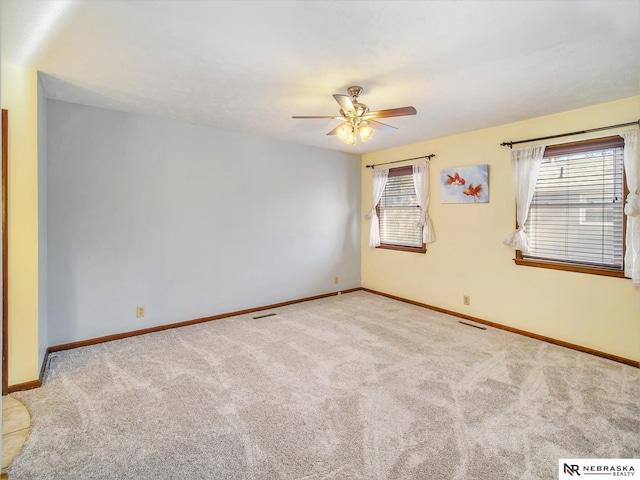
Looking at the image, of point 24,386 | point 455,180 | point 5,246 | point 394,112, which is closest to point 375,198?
point 455,180

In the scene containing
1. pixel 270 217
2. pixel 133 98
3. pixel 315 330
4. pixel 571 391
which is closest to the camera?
pixel 571 391

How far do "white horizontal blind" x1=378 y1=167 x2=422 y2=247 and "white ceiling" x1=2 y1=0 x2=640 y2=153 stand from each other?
1808 millimetres

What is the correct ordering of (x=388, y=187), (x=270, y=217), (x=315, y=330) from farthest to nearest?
(x=388, y=187) → (x=270, y=217) → (x=315, y=330)

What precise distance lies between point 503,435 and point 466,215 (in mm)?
2879

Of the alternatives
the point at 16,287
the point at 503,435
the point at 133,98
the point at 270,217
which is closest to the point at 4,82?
the point at 133,98

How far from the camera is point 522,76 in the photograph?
2918 mm

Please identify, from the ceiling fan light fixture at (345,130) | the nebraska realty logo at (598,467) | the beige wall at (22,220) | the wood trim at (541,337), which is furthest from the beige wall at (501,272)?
the beige wall at (22,220)

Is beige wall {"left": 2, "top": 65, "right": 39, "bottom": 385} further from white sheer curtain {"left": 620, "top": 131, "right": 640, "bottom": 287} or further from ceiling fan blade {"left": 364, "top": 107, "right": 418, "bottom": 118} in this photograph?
white sheer curtain {"left": 620, "top": 131, "right": 640, "bottom": 287}

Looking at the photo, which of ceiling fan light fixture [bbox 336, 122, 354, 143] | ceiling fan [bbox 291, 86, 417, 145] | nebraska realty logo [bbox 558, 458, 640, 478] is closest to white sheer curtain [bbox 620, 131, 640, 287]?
nebraska realty logo [bbox 558, 458, 640, 478]

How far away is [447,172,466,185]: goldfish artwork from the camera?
185 inches

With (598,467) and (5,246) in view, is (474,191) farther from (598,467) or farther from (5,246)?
(5,246)

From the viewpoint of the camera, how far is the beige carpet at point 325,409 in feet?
7.07

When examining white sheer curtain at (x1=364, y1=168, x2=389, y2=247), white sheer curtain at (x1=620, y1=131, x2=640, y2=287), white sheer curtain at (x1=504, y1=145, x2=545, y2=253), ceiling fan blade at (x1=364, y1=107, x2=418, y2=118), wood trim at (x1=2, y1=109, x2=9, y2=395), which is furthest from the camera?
white sheer curtain at (x1=364, y1=168, x2=389, y2=247)

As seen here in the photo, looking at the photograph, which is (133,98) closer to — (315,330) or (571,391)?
(315,330)
